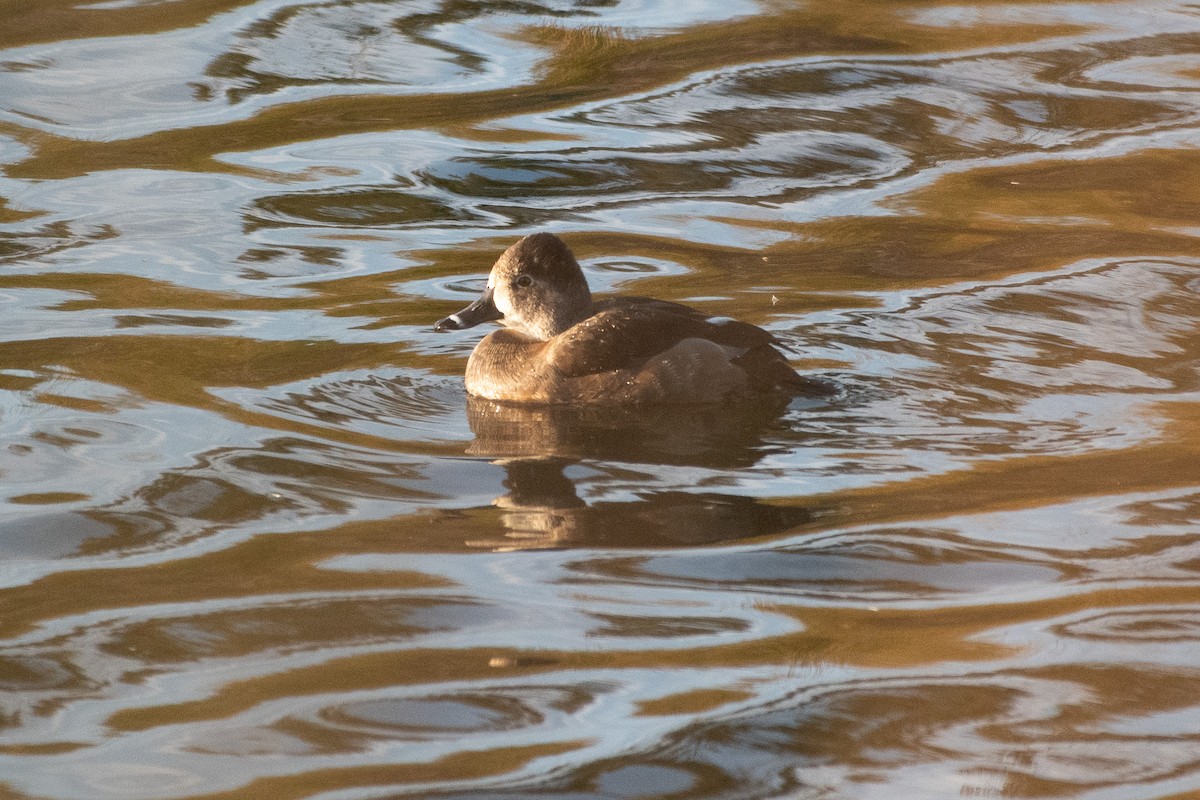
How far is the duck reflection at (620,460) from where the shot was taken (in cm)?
550

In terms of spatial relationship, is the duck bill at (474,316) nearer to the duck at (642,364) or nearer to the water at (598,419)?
the water at (598,419)

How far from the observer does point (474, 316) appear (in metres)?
7.84

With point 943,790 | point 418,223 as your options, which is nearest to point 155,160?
point 418,223

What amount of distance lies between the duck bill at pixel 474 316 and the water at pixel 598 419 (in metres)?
0.18

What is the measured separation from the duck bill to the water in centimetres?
18

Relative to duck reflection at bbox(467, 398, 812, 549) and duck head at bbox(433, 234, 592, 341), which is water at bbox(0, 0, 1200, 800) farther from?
duck head at bbox(433, 234, 592, 341)

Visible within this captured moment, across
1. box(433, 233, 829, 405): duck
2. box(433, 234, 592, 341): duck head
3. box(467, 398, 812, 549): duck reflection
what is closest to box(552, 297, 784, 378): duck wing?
box(433, 233, 829, 405): duck

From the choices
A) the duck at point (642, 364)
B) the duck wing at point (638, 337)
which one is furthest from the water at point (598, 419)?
the duck wing at point (638, 337)

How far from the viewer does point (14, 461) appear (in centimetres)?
616

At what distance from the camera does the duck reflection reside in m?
5.50

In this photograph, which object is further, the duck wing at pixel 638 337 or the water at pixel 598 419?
the duck wing at pixel 638 337

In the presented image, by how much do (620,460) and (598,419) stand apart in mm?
615

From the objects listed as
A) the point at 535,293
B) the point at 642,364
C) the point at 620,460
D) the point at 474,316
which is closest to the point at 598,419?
the point at 642,364

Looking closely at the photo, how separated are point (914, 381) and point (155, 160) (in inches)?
211
